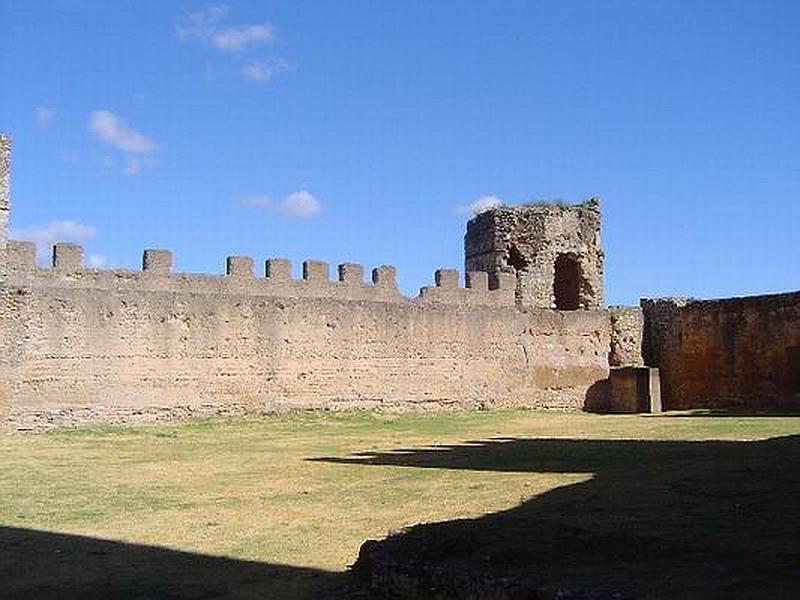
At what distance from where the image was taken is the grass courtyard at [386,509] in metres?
5.03

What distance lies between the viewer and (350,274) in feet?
68.7

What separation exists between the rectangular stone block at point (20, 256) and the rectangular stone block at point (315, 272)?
5580 millimetres

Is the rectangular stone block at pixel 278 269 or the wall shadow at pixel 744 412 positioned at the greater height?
the rectangular stone block at pixel 278 269

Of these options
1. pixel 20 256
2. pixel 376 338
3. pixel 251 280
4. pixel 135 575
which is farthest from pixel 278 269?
pixel 135 575

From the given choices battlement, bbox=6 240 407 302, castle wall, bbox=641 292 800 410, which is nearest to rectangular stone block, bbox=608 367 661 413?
castle wall, bbox=641 292 800 410

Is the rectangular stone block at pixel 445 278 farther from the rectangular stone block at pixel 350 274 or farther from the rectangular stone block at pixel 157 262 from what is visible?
the rectangular stone block at pixel 157 262

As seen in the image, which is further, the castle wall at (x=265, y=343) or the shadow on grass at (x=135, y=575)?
the castle wall at (x=265, y=343)

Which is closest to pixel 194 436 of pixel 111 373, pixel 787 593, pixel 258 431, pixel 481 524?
pixel 258 431

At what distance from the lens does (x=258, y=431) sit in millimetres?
17453

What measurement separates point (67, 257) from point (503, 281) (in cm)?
1074

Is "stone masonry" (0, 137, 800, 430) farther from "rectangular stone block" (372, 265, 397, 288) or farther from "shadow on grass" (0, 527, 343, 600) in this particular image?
"shadow on grass" (0, 527, 343, 600)

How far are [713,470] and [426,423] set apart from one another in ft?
35.6

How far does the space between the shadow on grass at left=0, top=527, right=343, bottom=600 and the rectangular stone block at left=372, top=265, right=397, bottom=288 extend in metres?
14.6

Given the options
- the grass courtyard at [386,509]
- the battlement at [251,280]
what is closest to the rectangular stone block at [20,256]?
the battlement at [251,280]
